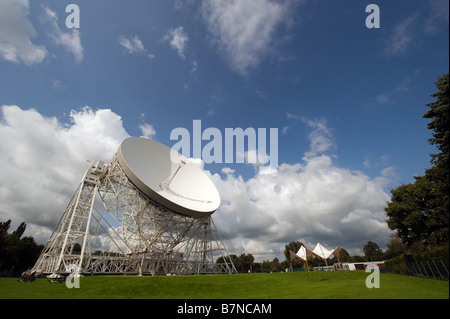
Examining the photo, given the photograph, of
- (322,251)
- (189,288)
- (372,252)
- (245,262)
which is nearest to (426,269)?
(189,288)

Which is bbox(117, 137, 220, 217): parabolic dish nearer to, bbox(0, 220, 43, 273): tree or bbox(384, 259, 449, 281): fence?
bbox(384, 259, 449, 281): fence

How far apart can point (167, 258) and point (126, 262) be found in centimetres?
522

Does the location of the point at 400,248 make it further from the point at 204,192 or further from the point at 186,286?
the point at 186,286

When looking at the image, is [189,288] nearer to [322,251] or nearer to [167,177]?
[167,177]

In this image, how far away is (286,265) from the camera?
93.9 metres

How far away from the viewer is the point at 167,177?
3044cm

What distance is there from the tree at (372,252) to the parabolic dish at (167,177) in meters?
92.5

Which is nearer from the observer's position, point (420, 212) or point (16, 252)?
point (420, 212)

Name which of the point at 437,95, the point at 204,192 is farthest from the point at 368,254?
the point at 437,95

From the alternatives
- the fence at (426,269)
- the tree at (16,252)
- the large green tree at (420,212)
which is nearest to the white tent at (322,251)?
the large green tree at (420,212)

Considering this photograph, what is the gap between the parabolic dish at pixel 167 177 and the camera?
26.1 meters

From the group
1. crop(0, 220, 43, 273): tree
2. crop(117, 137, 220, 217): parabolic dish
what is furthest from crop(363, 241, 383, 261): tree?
crop(0, 220, 43, 273): tree

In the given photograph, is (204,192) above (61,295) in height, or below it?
above

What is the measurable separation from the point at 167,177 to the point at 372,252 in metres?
103
